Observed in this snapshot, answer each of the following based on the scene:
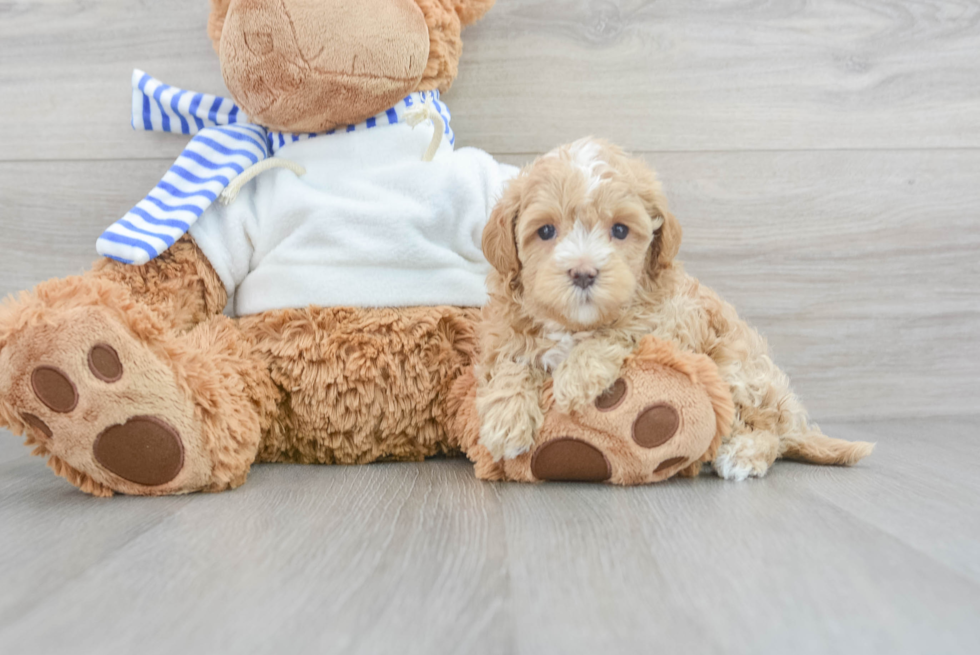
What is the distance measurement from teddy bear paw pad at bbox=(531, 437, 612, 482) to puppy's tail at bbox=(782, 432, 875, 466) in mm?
331

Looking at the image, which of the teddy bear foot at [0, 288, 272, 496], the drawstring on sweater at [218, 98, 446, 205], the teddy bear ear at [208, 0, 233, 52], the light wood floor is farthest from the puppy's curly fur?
the teddy bear ear at [208, 0, 233, 52]

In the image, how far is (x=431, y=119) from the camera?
1.19 metres

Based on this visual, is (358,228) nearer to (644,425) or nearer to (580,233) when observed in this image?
(580,233)

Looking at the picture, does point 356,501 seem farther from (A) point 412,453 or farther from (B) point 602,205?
(B) point 602,205

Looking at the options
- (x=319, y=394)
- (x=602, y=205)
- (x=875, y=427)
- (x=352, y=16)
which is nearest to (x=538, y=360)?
(x=602, y=205)

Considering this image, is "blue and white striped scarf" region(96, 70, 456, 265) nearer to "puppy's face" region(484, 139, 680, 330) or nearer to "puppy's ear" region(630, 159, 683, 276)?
"puppy's face" region(484, 139, 680, 330)

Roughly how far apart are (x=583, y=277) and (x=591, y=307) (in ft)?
0.13

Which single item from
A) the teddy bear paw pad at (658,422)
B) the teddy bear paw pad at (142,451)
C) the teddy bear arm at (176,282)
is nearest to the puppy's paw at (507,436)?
the teddy bear paw pad at (658,422)

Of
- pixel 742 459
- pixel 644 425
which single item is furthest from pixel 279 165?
pixel 742 459

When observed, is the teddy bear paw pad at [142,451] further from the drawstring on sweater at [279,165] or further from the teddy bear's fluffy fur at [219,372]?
the drawstring on sweater at [279,165]

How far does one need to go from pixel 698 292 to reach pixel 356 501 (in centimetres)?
59

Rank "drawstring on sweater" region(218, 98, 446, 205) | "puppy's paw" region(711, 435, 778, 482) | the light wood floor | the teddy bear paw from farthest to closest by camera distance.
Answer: the light wood floor → "drawstring on sweater" region(218, 98, 446, 205) → "puppy's paw" region(711, 435, 778, 482) → the teddy bear paw

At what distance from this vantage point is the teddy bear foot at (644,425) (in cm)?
91

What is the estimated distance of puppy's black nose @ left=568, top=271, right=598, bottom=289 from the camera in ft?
2.84
